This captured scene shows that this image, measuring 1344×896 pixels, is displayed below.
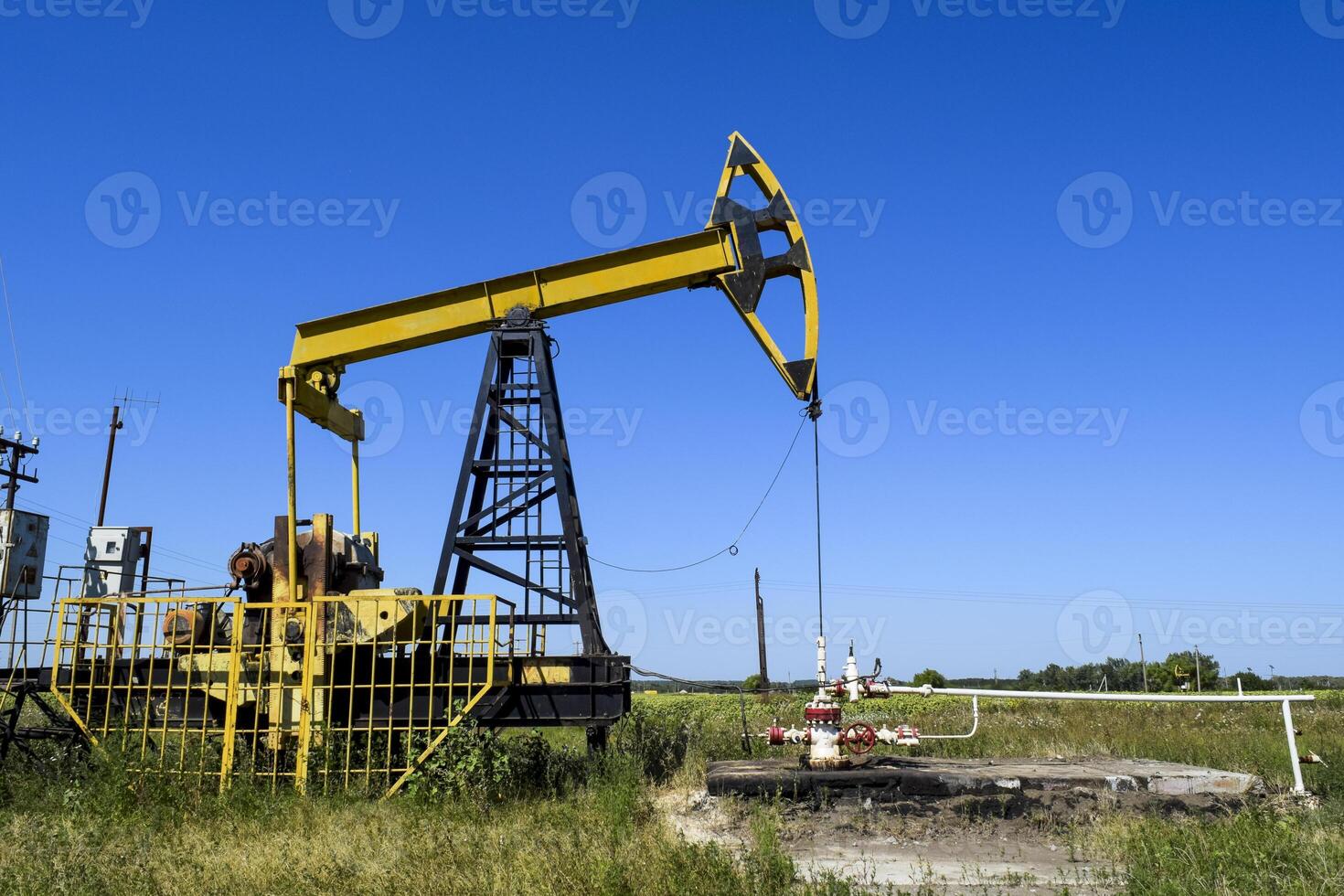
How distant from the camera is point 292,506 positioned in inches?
367

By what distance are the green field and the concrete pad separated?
1.00 ft

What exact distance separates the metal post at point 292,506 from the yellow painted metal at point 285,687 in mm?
254

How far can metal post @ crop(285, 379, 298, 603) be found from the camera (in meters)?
8.96

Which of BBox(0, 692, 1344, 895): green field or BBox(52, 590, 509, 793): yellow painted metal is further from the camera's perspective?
BBox(52, 590, 509, 793): yellow painted metal

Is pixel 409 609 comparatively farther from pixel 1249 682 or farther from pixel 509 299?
pixel 1249 682

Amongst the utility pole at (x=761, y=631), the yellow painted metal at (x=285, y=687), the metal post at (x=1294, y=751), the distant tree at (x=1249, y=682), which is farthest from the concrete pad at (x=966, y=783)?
the distant tree at (x=1249, y=682)

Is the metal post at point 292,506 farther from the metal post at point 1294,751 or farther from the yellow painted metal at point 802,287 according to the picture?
the metal post at point 1294,751

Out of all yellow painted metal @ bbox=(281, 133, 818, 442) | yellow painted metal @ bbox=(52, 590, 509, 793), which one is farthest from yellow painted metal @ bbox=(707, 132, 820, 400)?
yellow painted metal @ bbox=(52, 590, 509, 793)

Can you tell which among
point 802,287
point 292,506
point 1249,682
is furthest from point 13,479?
point 1249,682

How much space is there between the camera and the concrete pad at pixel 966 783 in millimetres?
6867

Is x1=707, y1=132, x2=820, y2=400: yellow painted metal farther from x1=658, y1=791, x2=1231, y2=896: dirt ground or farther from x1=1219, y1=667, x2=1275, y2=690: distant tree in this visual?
x1=1219, y1=667, x2=1275, y2=690: distant tree

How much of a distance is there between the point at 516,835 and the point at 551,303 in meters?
5.45

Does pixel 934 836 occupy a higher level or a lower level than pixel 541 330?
lower

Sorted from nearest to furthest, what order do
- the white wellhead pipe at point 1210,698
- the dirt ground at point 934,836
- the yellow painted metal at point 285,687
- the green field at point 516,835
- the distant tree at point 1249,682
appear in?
the green field at point 516,835 < the dirt ground at point 934,836 < the white wellhead pipe at point 1210,698 < the yellow painted metal at point 285,687 < the distant tree at point 1249,682
